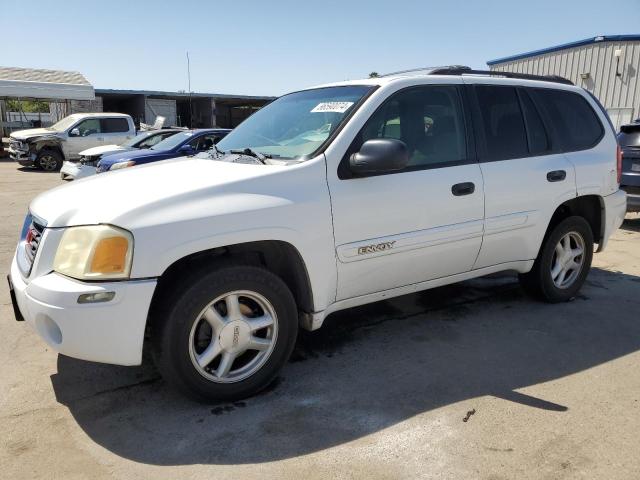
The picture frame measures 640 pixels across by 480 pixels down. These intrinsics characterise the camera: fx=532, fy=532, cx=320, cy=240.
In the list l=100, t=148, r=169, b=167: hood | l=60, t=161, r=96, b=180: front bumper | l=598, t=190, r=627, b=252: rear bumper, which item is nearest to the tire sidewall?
l=598, t=190, r=627, b=252: rear bumper

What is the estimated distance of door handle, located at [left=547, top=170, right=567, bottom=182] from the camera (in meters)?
4.16

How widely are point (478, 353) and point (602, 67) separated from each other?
56.3 feet

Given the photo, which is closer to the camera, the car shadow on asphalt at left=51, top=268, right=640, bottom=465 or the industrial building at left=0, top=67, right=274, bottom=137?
the car shadow on asphalt at left=51, top=268, right=640, bottom=465

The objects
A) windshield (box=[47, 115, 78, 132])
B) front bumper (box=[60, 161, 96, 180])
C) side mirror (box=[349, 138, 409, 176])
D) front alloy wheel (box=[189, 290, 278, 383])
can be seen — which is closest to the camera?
front alloy wheel (box=[189, 290, 278, 383])

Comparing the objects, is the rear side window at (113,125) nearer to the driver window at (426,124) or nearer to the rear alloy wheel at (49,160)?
the rear alloy wheel at (49,160)

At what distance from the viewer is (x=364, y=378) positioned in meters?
3.32

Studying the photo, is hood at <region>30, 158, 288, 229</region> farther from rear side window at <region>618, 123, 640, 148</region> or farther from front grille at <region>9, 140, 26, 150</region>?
front grille at <region>9, 140, 26, 150</region>

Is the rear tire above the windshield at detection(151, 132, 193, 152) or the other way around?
the other way around

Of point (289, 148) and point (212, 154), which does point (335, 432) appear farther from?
point (212, 154)

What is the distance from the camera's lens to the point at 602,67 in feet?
57.0

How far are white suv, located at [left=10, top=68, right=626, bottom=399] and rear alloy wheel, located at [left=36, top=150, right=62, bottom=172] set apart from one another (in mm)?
16103

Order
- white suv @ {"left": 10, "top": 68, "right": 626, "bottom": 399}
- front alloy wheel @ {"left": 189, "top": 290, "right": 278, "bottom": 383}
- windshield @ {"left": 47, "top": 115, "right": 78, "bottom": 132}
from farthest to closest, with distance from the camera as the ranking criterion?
windshield @ {"left": 47, "top": 115, "right": 78, "bottom": 132} → front alloy wheel @ {"left": 189, "top": 290, "right": 278, "bottom": 383} → white suv @ {"left": 10, "top": 68, "right": 626, "bottom": 399}

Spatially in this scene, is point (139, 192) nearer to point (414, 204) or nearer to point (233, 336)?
A: point (233, 336)

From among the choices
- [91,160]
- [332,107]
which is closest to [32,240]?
[332,107]
